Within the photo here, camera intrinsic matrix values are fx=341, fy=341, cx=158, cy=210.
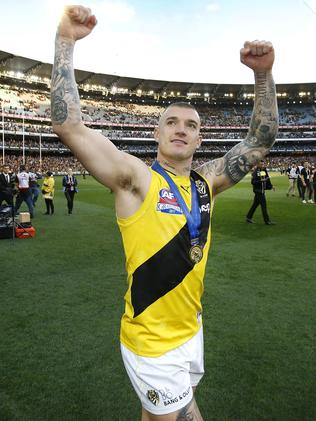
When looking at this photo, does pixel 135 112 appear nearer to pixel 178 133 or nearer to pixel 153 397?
pixel 178 133

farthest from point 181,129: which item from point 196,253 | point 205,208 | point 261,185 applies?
point 261,185

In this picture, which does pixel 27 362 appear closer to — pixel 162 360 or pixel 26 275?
pixel 162 360

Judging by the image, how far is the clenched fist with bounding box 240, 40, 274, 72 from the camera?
2.15 metres

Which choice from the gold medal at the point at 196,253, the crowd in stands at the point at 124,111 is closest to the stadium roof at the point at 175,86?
the crowd in stands at the point at 124,111

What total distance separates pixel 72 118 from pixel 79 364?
291 cm

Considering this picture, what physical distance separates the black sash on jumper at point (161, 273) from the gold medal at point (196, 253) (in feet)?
0.15

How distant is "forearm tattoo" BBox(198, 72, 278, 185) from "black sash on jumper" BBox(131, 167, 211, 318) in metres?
0.76

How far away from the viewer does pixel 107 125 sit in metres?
69.0

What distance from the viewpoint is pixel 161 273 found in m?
1.92

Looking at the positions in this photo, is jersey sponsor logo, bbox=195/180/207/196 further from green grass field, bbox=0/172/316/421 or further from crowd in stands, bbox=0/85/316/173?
crowd in stands, bbox=0/85/316/173

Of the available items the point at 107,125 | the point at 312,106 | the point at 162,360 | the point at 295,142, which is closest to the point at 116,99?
the point at 107,125

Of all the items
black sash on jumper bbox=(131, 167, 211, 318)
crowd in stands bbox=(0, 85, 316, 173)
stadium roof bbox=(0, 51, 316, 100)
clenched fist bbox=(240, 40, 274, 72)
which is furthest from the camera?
stadium roof bbox=(0, 51, 316, 100)

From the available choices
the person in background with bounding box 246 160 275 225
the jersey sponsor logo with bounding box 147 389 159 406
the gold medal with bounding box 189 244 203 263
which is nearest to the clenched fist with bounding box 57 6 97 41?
the gold medal with bounding box 189 244 203 263

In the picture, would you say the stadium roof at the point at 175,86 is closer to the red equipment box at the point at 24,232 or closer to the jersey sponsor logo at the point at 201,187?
the red equipment box at the point at 24,232
